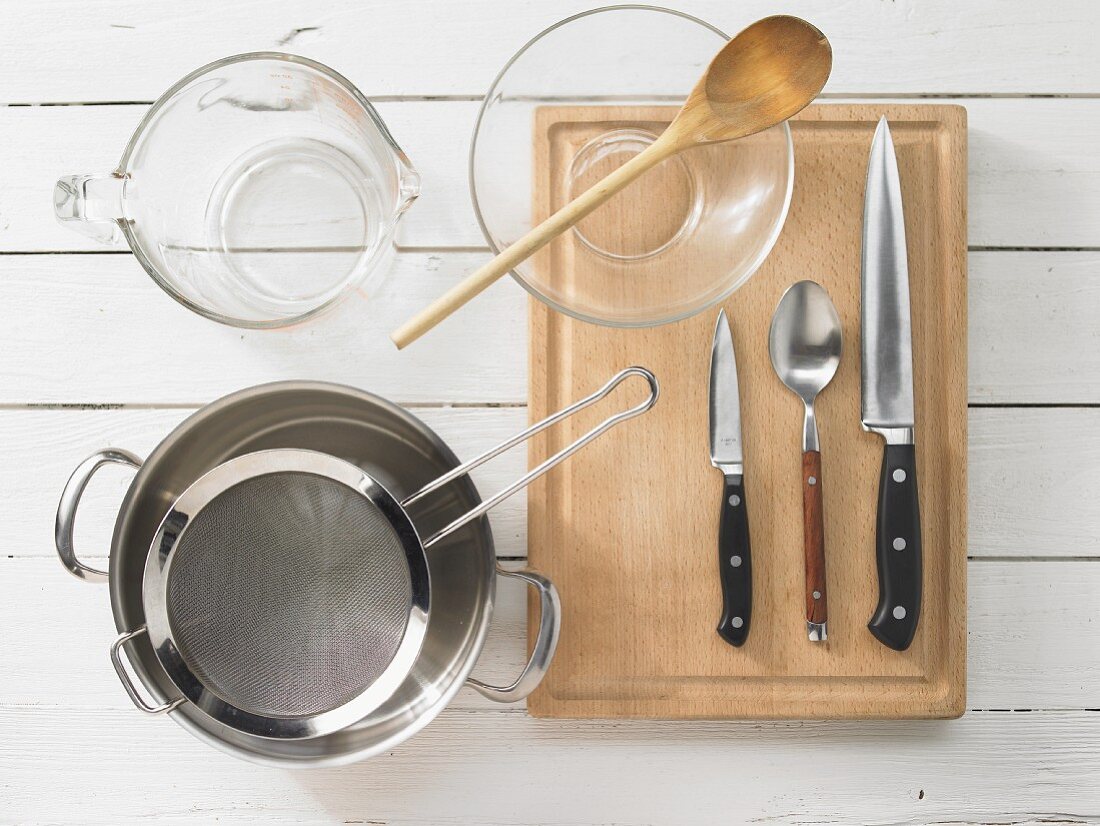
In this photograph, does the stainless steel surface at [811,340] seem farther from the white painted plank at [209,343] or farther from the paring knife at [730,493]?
the white painted plank at [209,343]

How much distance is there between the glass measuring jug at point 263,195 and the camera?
1.93 ft

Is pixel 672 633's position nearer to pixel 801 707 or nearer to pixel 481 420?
pixel 801 707

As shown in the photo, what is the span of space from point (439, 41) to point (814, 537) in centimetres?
46

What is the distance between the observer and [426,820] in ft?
2.09

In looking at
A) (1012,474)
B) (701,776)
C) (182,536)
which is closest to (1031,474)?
(1012,474)

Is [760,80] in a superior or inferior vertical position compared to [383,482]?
superior

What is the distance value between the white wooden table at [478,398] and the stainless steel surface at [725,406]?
0.14 m

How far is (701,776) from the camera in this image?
2.07ft

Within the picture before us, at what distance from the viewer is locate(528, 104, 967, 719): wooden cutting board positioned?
1.96ft

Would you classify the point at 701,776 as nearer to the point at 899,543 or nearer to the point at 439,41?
the point at 899,543

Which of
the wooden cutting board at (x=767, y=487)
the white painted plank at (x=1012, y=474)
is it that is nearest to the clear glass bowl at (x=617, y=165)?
the wooden cutting board at (x=767, y=487)

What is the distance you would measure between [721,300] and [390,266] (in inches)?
9.6

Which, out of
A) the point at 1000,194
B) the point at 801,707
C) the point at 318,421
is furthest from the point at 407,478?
the point at 1000,194

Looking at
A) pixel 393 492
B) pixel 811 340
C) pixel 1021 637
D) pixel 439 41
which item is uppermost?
A: pixel 439 41
